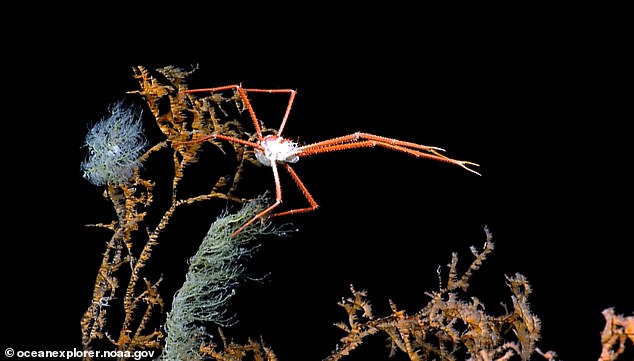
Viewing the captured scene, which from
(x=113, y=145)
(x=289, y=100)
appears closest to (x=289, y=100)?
(x=289, y=100)

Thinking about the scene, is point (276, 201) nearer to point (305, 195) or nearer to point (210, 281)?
point (305, 195)

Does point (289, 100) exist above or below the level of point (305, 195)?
above

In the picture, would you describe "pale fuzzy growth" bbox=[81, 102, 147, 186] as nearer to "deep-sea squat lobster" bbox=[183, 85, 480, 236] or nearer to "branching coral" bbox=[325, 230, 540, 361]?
"deep-sea squat lobster" bbox=[183, 85, 480, 236]

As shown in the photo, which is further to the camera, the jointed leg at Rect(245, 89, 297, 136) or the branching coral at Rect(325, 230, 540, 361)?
the jointed leg at Rect(245, 89, 297, 136)

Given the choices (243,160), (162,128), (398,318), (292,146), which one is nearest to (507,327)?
(398,318)

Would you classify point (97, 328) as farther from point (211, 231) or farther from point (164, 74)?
point (164, 74)

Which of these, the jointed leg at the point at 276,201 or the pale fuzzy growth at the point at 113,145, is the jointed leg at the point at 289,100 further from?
the pale fuzzy growth at the point at 113,145

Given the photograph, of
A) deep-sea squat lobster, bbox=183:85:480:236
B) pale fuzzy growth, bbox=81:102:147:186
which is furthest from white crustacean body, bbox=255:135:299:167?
pale fuzzy growth, bbox=81:102:147:186
